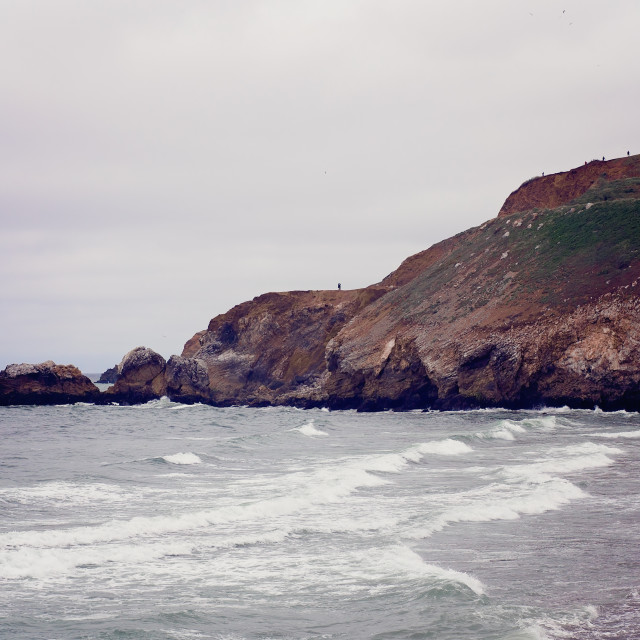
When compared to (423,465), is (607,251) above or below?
above

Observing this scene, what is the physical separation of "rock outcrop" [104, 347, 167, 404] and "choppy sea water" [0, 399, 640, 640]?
46917 mm

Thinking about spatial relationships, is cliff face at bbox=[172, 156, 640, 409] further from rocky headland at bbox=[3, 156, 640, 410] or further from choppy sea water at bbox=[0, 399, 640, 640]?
choppy sea water at bbox=[0, 399, 640, 640]

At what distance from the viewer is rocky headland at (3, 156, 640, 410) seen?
2151 inches

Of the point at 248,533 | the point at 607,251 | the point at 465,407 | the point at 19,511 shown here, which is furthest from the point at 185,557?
the point at 607,251

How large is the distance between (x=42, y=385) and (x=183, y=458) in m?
47.2

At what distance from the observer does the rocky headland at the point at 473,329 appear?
179 feet

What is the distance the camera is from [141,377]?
8300 cm

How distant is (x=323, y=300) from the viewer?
95750mm

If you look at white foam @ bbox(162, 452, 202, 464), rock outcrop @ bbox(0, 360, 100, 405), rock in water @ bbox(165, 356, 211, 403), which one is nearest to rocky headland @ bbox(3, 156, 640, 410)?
rock in water @ bbox(165, 356, 211, 403)

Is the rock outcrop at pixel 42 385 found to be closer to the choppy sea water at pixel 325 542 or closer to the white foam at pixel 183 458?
the choppy sea water at pixel 325 542

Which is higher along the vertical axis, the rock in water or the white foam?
the rock in water

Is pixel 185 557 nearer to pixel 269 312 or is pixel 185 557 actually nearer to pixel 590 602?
pixel 590 602

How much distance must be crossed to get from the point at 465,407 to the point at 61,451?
3317 cm

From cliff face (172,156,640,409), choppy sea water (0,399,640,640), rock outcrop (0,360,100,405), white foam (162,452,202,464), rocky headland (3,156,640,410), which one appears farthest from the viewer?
rock outcrop (0,360,100,405)
